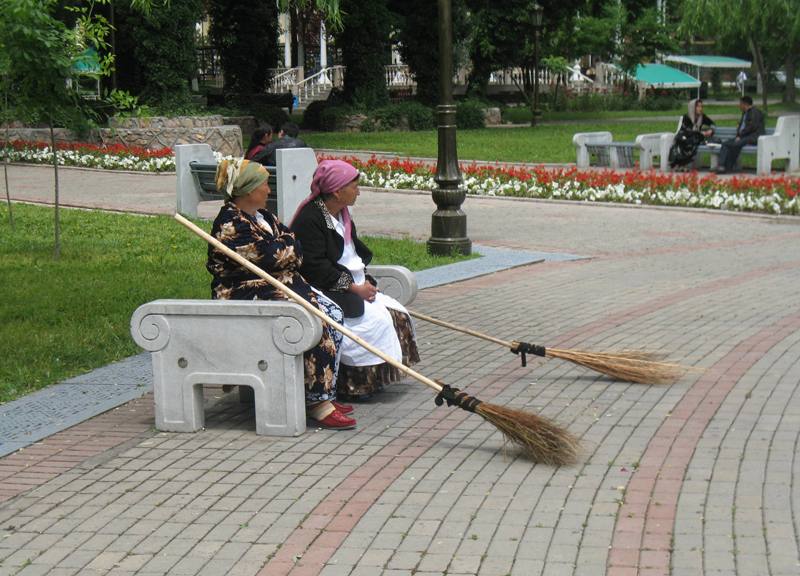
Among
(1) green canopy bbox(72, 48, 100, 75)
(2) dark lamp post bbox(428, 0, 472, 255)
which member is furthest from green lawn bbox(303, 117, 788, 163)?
(1) green canopy bbox(72, 48, 100, 75)

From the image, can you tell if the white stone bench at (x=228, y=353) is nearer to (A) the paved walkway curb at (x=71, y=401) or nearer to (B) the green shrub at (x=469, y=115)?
(A) the paved walkway curb at (x=71, y=401)

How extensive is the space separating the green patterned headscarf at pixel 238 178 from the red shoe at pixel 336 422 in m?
1.28

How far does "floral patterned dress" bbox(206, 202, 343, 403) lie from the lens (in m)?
6.52

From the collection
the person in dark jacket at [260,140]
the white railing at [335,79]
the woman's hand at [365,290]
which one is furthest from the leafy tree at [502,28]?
the woman's hand at [365,290]

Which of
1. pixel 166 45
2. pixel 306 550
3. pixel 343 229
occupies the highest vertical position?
pixel 166 45

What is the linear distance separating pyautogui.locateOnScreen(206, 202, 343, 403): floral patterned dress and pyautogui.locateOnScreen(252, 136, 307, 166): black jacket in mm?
7522

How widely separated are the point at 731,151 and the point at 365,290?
16.8 m

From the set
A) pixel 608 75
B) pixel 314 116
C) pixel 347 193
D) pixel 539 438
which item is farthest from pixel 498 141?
pixel 608 75

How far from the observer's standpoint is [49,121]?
12555 mm

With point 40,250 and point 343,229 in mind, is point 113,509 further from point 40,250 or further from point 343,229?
point 40,250

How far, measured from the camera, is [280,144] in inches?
579

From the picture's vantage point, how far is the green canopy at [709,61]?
231 feet

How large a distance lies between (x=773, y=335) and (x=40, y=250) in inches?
313

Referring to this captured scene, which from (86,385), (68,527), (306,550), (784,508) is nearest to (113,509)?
(68,527)
